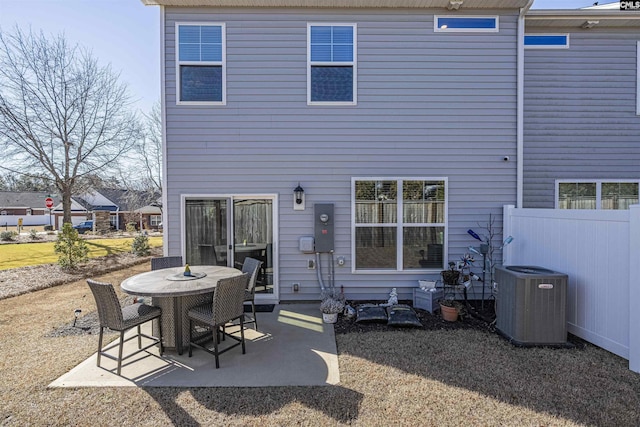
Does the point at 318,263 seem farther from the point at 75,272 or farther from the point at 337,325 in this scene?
the point at 75,272

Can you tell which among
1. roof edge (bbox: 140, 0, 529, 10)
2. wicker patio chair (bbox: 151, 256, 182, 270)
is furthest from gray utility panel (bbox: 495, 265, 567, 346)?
wicker patio chair (bbox: 151, 256, 182, 270)

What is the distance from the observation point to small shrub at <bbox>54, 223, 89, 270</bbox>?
8.27 metres

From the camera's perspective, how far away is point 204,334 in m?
3.91

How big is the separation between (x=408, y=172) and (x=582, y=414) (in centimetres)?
389

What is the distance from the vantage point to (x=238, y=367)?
3309mm

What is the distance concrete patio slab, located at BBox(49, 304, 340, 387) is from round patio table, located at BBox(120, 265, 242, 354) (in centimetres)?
22

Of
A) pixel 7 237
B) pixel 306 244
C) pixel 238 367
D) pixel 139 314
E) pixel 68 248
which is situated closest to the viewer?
pixel 238 367

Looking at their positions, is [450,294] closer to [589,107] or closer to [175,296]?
[175,296]

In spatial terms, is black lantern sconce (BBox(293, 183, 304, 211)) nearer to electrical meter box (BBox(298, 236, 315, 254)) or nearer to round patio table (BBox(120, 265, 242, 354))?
electrical meter box (BBox(298, 236, 315, 254))

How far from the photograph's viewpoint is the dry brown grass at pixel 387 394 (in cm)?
247

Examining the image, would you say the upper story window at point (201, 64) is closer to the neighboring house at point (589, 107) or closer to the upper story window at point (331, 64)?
the upper story window at point (331, 64)

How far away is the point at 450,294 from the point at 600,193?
3.81 meters

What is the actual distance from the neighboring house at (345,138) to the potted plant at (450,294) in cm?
40

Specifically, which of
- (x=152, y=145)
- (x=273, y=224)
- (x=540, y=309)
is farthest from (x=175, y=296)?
(x=152, y=145)
